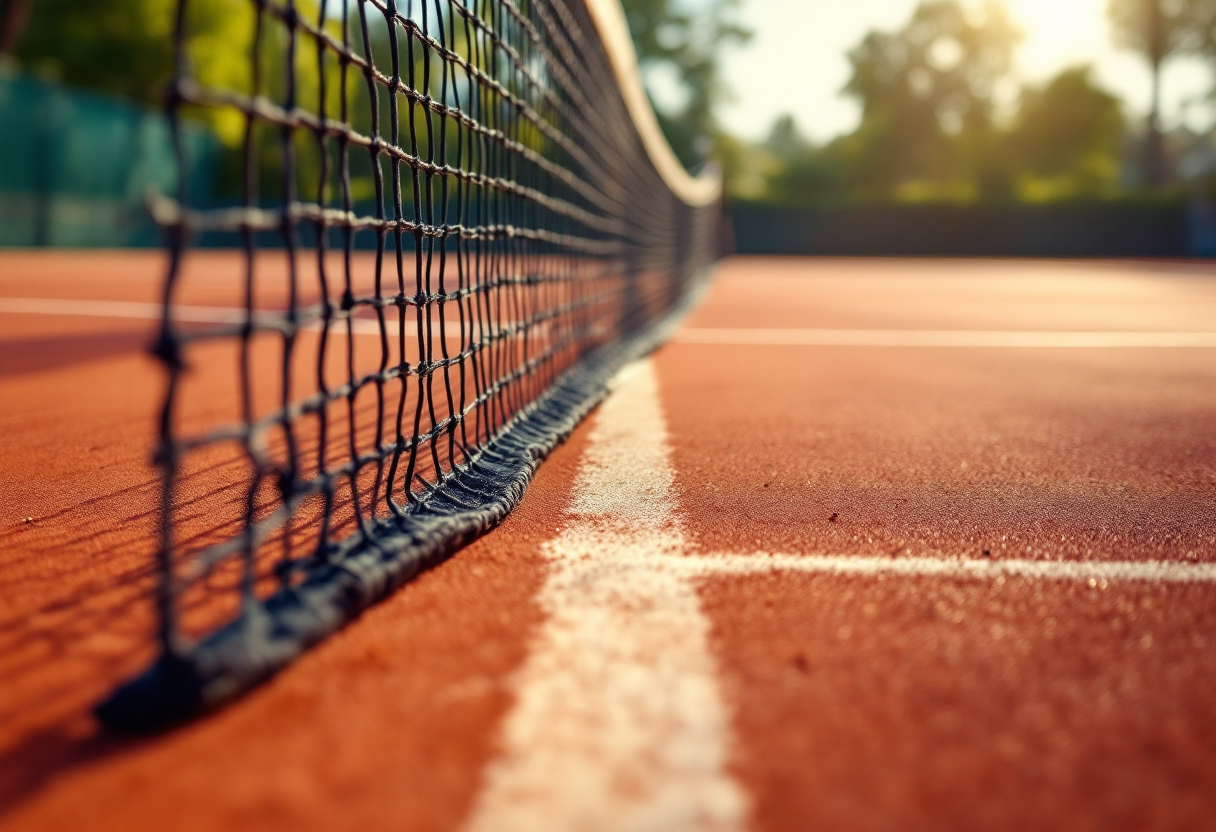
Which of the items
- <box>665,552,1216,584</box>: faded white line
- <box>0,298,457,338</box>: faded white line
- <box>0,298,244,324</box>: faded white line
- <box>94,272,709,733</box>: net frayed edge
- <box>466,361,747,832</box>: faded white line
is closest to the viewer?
<box>466,361,747,832</box>: faded white line

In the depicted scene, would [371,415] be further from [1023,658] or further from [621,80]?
[621,80]

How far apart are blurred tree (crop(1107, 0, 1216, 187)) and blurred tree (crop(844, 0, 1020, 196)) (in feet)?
17.3

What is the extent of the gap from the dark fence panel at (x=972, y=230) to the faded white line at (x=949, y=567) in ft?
75.1

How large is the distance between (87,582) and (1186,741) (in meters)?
1.19

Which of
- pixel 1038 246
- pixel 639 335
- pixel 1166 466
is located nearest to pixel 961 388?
pixel 1166 466

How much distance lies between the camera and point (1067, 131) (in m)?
32.1

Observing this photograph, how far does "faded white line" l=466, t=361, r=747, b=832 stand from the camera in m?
0.82

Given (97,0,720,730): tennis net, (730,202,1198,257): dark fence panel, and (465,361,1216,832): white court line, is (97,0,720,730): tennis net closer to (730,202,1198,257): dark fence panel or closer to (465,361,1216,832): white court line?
(465,361,1216,832): white court line

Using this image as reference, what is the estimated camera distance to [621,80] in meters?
4.38

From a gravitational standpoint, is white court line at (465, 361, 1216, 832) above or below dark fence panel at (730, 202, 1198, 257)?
below

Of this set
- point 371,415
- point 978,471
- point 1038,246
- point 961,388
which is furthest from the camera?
point 1038,246

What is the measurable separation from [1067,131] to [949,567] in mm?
34386

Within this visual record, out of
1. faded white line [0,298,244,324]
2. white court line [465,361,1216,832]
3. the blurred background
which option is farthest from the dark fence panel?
white court line [465,361,1216,832]

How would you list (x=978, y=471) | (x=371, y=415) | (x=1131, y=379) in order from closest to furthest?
1. (x=978, y=471)
2. (x=371, y=415)
3. (x=1131, y=379)
